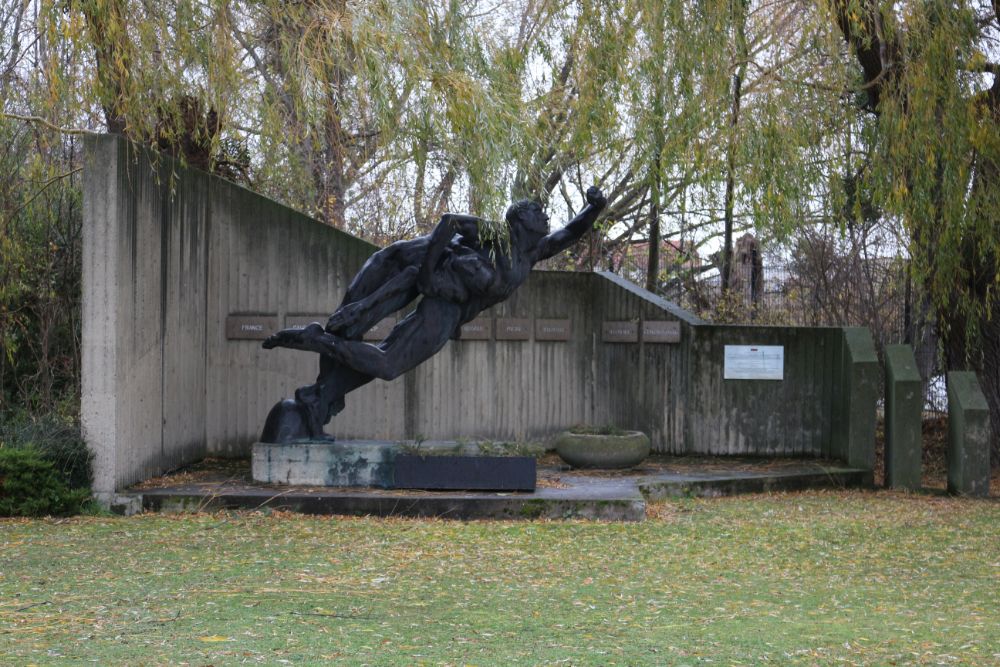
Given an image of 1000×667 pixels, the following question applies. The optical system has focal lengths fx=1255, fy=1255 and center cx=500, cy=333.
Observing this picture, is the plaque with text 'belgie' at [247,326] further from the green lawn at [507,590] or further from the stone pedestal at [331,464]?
the green lawn at [507,590]

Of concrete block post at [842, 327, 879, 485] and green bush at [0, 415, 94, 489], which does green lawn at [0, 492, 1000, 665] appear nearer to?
green bush at [0, 415, 94, 489]

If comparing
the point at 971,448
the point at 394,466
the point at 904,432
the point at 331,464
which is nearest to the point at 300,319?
the point at 331,464

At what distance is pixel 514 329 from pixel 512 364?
1.41 feet

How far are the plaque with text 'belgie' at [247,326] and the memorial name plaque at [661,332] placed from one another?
4.48 metres

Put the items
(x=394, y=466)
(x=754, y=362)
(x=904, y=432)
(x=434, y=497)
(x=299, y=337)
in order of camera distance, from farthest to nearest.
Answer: (x=754, y=362), (x=904, y=432), (x=299, y=337), (x=394, y=466), (x=434, y=497)

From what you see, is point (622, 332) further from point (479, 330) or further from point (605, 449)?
point (605, 449)

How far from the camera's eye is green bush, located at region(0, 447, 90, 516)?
10680mm

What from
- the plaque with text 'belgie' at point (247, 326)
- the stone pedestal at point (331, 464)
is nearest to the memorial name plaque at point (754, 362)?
the stone pedestal at point (331, 464)

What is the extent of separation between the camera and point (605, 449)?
13320 mm

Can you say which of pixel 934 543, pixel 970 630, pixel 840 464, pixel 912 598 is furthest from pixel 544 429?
pixel 970 630

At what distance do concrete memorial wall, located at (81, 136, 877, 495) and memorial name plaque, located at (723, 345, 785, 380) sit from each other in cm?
2

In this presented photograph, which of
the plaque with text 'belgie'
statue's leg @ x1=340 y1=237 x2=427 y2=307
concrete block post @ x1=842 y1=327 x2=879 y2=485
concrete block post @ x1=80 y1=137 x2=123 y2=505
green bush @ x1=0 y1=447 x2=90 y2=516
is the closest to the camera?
green bush @ x1=0 y1=447 x2=90 y2=516

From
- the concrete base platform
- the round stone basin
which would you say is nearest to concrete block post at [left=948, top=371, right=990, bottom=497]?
the concrete base platform

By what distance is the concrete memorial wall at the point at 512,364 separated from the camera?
47.1ft
